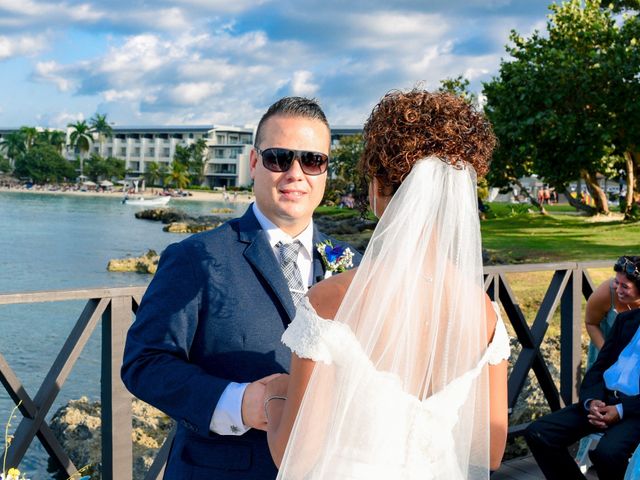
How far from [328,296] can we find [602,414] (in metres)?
3.09

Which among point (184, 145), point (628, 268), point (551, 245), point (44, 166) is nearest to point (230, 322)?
point (628, 268)

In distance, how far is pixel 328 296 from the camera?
188cm

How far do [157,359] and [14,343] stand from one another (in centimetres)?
1633

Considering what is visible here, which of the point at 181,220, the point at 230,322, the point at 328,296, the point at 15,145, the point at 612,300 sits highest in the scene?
the point at 15,145

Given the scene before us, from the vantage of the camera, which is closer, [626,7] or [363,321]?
[363,321]

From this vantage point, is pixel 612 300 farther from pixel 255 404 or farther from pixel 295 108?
pixel 255 404

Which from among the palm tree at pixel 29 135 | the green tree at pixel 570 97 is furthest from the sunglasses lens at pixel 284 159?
the palm tree at pixel 29 135

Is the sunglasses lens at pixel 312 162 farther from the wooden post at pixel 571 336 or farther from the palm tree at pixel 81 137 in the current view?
the palm tree at pixel 81 137

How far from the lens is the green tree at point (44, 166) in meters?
127

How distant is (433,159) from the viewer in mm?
2008

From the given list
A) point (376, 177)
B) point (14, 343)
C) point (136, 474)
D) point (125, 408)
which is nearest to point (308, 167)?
point (376, 177)

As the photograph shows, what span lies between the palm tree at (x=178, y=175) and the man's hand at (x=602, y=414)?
123102 mm

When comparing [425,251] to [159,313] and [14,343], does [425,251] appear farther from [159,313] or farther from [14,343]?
[14,343]

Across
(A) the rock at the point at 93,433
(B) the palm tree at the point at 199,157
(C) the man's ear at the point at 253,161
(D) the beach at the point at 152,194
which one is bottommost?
(D) the beach at the point at 152,194
